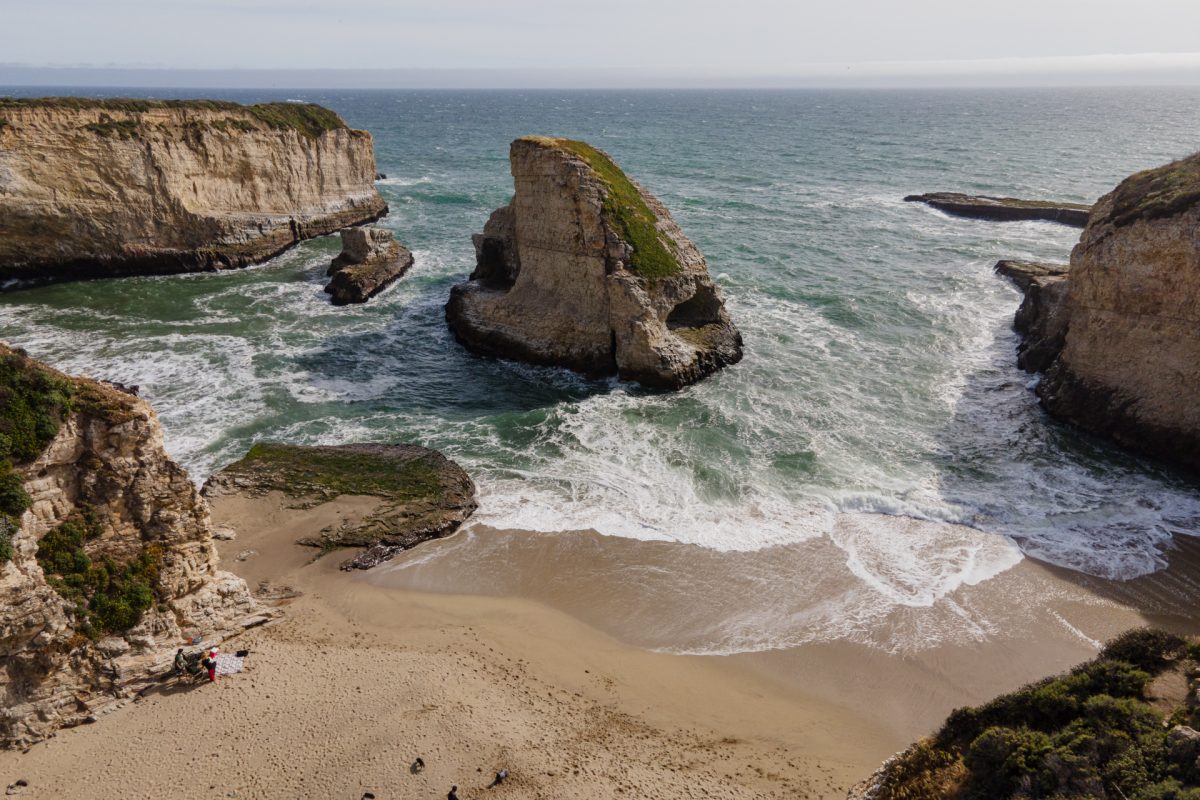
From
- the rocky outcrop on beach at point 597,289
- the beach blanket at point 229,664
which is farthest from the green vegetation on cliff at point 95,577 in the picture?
the rocky outcrop on beach at point 597,289

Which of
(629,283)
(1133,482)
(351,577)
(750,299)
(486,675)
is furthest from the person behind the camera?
(750,299)

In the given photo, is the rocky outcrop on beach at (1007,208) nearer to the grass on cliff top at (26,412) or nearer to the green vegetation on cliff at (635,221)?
the green vegetation on cliff at (635,221)

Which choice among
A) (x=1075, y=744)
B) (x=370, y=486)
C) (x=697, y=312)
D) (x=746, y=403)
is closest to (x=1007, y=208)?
(x=697, y=312)

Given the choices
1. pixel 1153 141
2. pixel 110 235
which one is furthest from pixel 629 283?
pixel 1153 141

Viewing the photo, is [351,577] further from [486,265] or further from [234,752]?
[486,265]

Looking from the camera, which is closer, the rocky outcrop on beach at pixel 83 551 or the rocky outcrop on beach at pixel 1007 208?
the rocky outcrop on beach at pixel 83 551
